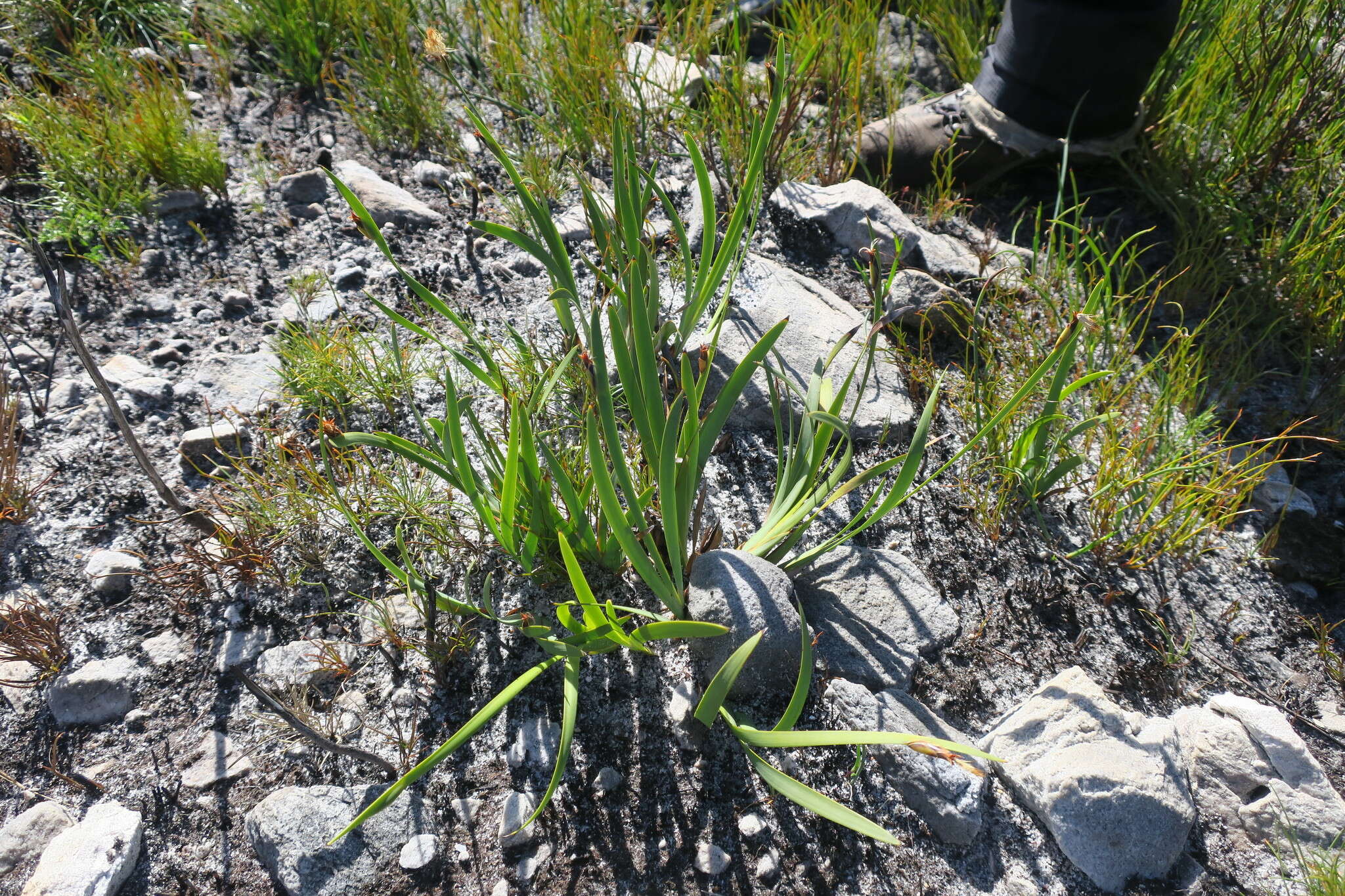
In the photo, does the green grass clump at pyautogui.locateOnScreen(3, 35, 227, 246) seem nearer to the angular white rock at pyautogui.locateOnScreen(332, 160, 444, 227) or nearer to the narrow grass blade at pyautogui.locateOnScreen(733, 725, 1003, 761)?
the angular white rock at pyautogui.locateOnScreen(332, 160, 444, 227)

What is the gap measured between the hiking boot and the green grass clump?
2.02 metres

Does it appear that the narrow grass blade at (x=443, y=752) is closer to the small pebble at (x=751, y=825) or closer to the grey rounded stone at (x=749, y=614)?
the grey rounded stone at (x=749, y=614)

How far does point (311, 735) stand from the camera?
3.59ft

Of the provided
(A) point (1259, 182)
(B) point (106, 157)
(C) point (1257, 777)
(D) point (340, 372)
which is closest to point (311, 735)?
(D) point (340, 372)

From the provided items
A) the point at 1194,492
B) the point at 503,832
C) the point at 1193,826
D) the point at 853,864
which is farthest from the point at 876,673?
the point at 1194,492

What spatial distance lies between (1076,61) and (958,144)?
0.38m

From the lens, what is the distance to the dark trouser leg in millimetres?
2156

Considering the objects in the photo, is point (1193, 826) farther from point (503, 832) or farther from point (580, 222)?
point (580, 222)

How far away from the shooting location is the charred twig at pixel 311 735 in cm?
108

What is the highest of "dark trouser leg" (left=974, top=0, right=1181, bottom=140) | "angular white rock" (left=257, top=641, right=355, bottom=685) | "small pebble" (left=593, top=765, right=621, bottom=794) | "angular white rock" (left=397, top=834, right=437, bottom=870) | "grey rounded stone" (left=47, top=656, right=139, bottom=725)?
"dark trouser leg" (left=974, top=0, right=1181, bottom=140)

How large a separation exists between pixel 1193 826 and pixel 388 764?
1395 millimetres

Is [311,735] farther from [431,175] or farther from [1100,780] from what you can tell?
[431,175]

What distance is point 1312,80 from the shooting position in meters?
2.12

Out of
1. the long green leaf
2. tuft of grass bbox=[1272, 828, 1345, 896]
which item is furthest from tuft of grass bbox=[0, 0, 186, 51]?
tuft of grass bbox=[1272, 828, 1345, 896]
